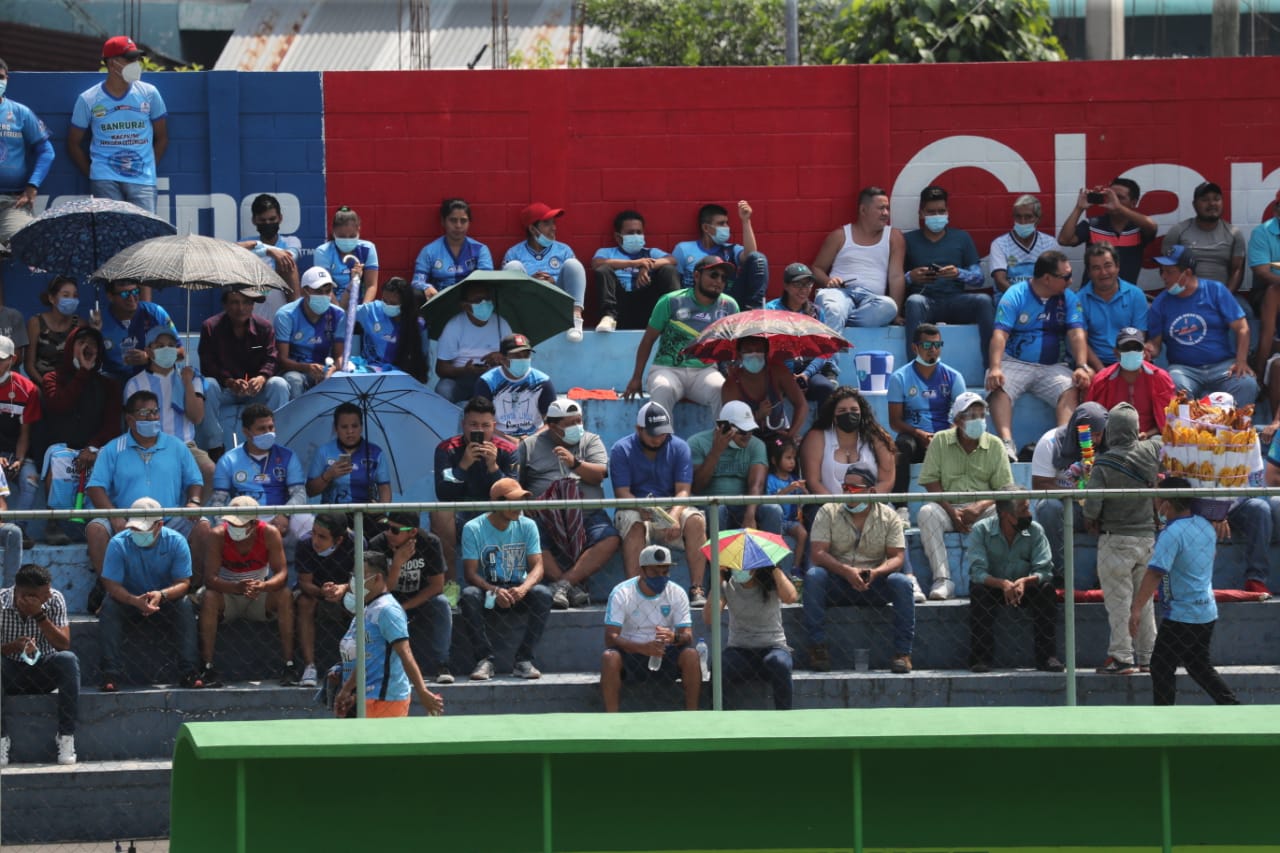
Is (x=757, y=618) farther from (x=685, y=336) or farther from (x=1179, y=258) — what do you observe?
(x=1179, y=258)

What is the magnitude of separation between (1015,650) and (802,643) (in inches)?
50.7

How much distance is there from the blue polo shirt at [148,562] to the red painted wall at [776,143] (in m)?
5.67

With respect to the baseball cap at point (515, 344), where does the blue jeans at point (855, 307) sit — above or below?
above

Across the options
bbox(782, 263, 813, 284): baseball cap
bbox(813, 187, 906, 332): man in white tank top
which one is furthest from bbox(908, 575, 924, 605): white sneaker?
bbox(813, 187, 906, 332): man in white tank top

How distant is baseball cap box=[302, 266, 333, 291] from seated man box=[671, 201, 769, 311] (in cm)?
301

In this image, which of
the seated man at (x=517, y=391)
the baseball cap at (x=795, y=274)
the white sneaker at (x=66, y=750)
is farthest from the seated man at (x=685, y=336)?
the white sneaker at (x=66, y=750)

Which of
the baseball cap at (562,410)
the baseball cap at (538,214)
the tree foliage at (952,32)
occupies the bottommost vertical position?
the baseball cap at (562,410)

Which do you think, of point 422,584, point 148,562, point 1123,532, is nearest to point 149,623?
point 148,562

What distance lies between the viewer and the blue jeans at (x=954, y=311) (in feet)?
50.4

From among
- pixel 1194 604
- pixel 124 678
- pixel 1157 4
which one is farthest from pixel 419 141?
pixel 1157 4

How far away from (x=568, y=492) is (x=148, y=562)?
276 cm

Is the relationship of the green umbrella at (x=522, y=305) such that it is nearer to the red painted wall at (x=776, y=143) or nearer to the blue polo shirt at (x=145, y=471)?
the red painted wall at (x=776, y=143)

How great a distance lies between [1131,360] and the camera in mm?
13492

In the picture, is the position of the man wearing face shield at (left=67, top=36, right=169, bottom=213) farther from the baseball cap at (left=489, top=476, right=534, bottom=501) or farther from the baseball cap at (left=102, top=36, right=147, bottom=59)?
the baseball cap at (left=489, top=476, right=534, bottom=501)
